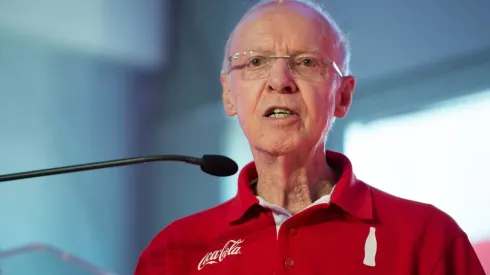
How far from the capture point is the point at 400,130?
2008mm

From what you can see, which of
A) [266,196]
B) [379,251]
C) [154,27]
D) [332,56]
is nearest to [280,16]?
[332,56]

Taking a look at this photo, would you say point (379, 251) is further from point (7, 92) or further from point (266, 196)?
point (7, 92)

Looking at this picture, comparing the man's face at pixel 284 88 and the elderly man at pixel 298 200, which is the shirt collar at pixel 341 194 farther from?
the man's face at pixel 284 88

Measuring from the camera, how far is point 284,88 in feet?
4.61

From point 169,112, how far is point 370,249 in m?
1.47

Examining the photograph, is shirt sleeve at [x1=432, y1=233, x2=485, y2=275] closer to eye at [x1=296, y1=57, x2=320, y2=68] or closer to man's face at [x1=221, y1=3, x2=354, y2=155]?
man's face at [x1=221, y1=3, x2=354, y2=155]

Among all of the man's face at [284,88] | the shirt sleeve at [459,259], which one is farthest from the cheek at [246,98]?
the shirt sleeve at [459,259]

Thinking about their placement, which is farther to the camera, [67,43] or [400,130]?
[67,43]

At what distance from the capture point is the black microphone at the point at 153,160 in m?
1.29

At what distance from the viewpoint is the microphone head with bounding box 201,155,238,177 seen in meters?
1.33

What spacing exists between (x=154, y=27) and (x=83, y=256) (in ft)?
3.14

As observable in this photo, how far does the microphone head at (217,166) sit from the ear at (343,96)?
13.0 inches

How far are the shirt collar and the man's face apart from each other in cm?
10

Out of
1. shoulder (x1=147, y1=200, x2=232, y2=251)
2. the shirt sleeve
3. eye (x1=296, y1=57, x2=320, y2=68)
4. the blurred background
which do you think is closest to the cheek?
eye (x1=296, y1=57, x2=320, y2=68)
